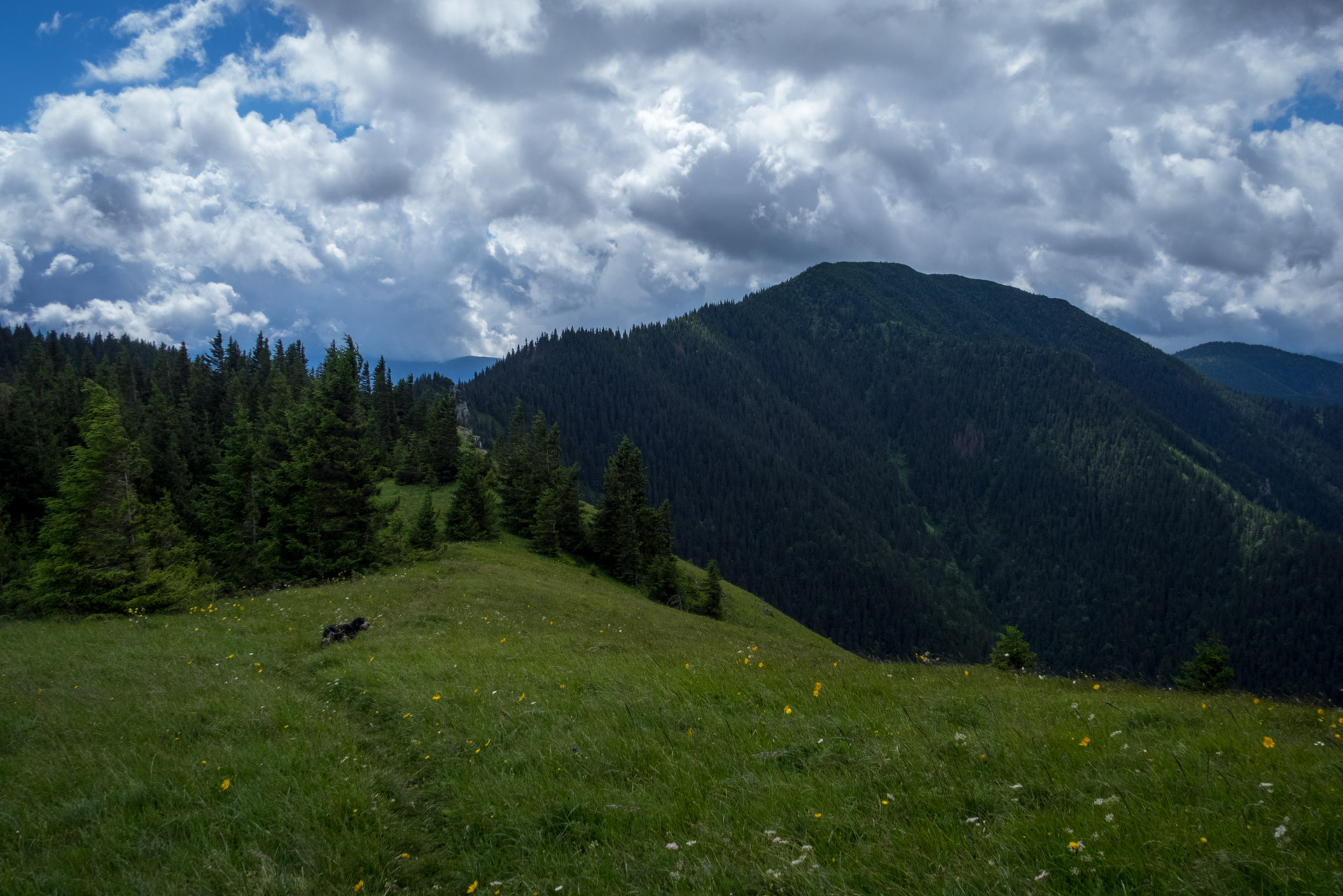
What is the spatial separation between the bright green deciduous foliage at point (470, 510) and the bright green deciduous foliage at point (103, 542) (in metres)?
24.3

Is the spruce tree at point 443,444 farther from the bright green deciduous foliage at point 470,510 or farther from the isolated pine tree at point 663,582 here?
the isolated pine tree at point 663,582

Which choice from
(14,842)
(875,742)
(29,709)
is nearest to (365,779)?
(14,842)

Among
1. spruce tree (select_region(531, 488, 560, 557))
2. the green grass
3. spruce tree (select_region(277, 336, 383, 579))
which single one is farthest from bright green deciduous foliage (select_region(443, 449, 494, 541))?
the green grass

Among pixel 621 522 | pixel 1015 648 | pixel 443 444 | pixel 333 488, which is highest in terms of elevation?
pixel 443 444

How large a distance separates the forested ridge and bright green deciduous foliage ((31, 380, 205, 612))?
64mm

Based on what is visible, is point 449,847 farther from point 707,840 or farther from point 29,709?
point 29,709

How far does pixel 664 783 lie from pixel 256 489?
40315 mm

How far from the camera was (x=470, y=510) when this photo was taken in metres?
50.2

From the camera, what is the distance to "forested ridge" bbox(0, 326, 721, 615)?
2211 cm

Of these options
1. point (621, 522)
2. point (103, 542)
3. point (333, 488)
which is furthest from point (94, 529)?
point (621, 522)

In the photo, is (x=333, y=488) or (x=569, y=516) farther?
(x=569, y=516)

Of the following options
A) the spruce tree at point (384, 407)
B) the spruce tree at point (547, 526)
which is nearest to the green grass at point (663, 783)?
the spruce tree at point (547, 526)

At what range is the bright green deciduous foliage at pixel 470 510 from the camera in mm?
49062

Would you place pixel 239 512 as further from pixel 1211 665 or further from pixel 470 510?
pixel 1211 665
